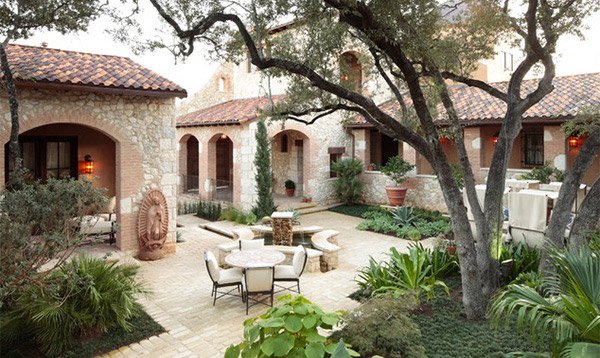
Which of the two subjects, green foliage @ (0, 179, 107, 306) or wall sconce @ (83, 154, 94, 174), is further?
wall sconce @ (83, 154, 94, 174)

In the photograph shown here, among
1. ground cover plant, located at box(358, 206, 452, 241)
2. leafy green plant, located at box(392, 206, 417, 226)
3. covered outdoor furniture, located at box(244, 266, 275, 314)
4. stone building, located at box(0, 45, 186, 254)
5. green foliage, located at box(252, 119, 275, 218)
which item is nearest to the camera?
covered outdoor furniture, located at box(244, 266, 275, 314)

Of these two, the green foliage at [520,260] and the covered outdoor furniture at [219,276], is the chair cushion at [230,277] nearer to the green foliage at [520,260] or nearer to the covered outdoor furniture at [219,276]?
the covered outdoor furniture at [219,276]

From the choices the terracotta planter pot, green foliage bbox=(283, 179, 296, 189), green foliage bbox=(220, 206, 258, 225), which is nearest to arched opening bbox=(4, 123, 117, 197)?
green foliage bbox=(220, 206, 258, 225)

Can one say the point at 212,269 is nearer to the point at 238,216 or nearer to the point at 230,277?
the point at 230,277

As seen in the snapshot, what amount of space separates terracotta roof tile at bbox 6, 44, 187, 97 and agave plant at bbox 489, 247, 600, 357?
8529 mm

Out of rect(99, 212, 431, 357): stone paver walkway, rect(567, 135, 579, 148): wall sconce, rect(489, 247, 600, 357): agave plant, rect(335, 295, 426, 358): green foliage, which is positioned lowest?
rect(99, 212, 431, 357): stone paver walkway

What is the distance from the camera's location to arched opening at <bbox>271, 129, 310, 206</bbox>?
20203 millimetres

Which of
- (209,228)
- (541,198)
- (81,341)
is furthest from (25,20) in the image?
(541,198)

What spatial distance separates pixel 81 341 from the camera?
589cm

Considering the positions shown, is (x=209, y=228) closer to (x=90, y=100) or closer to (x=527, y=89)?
(x=90, y=100)

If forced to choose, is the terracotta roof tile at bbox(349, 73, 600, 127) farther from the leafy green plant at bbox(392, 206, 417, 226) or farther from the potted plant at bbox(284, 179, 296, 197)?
the potted plant at bbox(284, 179, 296, 197)

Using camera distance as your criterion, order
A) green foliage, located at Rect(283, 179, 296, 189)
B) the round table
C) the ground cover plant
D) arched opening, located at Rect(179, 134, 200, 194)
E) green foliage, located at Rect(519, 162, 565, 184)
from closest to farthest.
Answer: the round table → the ground cover plant → green foliage, located at Rect(519, 162, 565, 184) → green foliage, located at Rect(283, 179, 296, 189) → arched opening, located at Rect(179, 134, 200, 194)

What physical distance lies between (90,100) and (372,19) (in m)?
6.77

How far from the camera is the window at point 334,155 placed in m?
18.1
